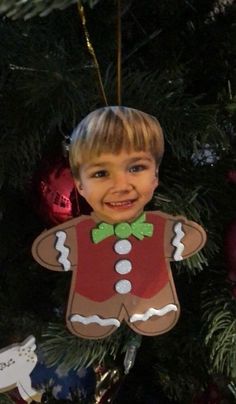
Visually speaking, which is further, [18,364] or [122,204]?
[18,364]

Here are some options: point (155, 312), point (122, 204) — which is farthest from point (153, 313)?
point (122, 204)

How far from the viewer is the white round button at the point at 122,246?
52 centimetres

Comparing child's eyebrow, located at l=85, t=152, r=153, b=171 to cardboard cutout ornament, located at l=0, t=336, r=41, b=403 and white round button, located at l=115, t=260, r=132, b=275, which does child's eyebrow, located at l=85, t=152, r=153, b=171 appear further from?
cardboard cutout ornament, located at l=0, t=336, r=41, b=403

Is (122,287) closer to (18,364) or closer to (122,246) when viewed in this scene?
(122,246)

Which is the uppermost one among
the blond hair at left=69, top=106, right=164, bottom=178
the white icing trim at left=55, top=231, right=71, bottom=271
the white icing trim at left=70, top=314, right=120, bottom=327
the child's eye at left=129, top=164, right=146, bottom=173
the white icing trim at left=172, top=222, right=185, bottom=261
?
the blond hair at left=69, top=106, right=164, bottom=178

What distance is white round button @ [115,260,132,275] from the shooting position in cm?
53

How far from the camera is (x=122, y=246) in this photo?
525 mm

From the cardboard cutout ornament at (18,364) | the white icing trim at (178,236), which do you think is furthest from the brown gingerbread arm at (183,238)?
the cardboard cutout ornament at (18,364)

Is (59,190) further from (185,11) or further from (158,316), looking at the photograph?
(185,11)

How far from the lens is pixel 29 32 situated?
1.86 ft

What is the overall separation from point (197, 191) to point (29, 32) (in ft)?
0.64

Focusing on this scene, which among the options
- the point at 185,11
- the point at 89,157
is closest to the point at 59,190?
the point at 89,157

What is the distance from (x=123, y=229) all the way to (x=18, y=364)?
0.58 feet

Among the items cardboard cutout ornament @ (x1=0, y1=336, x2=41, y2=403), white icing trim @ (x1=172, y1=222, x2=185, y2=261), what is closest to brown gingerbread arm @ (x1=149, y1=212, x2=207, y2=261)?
white icing trim @ (x1=172, y1=222, x2=185, y2=261)
